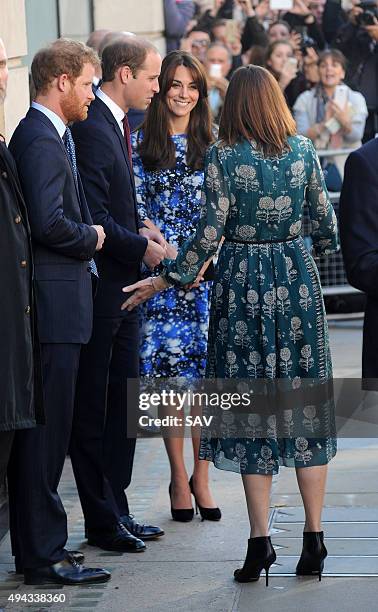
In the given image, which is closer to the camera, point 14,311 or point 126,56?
point 14,311

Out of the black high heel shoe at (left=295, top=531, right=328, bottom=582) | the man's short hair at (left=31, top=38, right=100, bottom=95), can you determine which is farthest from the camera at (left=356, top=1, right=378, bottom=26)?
the black high heel shoe at (left=295, top=531, right=328, bottom=582)

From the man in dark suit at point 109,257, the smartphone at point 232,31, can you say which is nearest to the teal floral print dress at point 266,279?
the man in dark suit at point 109,257

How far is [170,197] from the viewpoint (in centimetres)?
614

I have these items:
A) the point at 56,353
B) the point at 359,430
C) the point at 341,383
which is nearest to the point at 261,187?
the point at 56,353

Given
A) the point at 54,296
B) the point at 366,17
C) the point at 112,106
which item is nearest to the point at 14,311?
the point at 54,296

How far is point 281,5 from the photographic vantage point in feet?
40.2

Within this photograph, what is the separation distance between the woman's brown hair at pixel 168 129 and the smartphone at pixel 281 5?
20.6ft

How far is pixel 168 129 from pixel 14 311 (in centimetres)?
170

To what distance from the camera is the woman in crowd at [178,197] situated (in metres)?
6.11

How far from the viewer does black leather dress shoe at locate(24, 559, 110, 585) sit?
5.07m

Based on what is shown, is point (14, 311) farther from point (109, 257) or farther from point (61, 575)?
point (61, 575)

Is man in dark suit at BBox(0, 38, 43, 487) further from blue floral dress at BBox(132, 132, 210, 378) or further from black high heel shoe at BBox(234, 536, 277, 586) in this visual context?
blue floral dress at BBox(132, 132, 210, 378)

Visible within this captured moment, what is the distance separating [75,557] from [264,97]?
1.88 m

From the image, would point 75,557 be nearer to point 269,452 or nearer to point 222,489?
point 269,452
